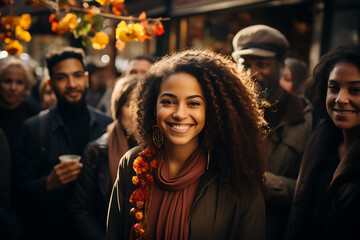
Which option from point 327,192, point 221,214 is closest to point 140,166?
point 221,214

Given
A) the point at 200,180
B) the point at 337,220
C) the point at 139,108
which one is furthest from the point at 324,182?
the point at 139,108

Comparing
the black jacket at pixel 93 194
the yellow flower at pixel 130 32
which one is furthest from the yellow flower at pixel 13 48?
the black jacket at pixel 93 194

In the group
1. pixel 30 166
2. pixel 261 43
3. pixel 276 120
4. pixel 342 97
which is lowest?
pixel 30 166

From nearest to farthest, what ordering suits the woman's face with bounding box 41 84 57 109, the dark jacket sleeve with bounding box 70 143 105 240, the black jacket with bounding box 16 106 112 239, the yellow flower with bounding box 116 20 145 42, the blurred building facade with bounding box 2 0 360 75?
1. the yellow flower with bounding box 116 20 145 42
2. the dark jacket sleeve with bounding box 70 143 105 240
3. the black jacket with bounding box 16 106 112 239
4. the woman's face with bounding box 41 84 57 109
5. the blurred building facade with bounding box 2 0 360 75

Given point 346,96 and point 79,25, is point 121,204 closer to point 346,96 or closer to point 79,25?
point 79,25

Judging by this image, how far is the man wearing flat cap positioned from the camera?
2314 mm

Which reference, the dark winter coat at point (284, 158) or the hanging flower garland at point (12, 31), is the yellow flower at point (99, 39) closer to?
the hanging flower garland at point (12, 31)

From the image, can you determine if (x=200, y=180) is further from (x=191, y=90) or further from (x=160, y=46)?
(x=160, y=46)

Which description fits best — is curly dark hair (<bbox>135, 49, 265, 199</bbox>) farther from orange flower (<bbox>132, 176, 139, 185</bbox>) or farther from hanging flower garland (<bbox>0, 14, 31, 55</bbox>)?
hanging flower garland (<bbox>0, 14, 31, 55</bbox>)

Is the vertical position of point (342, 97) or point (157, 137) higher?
point (342, 97)

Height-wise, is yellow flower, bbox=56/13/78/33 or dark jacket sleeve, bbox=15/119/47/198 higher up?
yellow flower, bbox=56/13/78/33

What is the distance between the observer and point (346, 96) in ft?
6.01

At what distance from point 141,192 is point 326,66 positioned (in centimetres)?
146

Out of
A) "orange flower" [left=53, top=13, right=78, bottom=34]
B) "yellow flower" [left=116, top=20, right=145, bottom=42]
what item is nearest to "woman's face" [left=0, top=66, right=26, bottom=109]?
"orange flower" [left=53, top=13, right=78, bottom=34]
